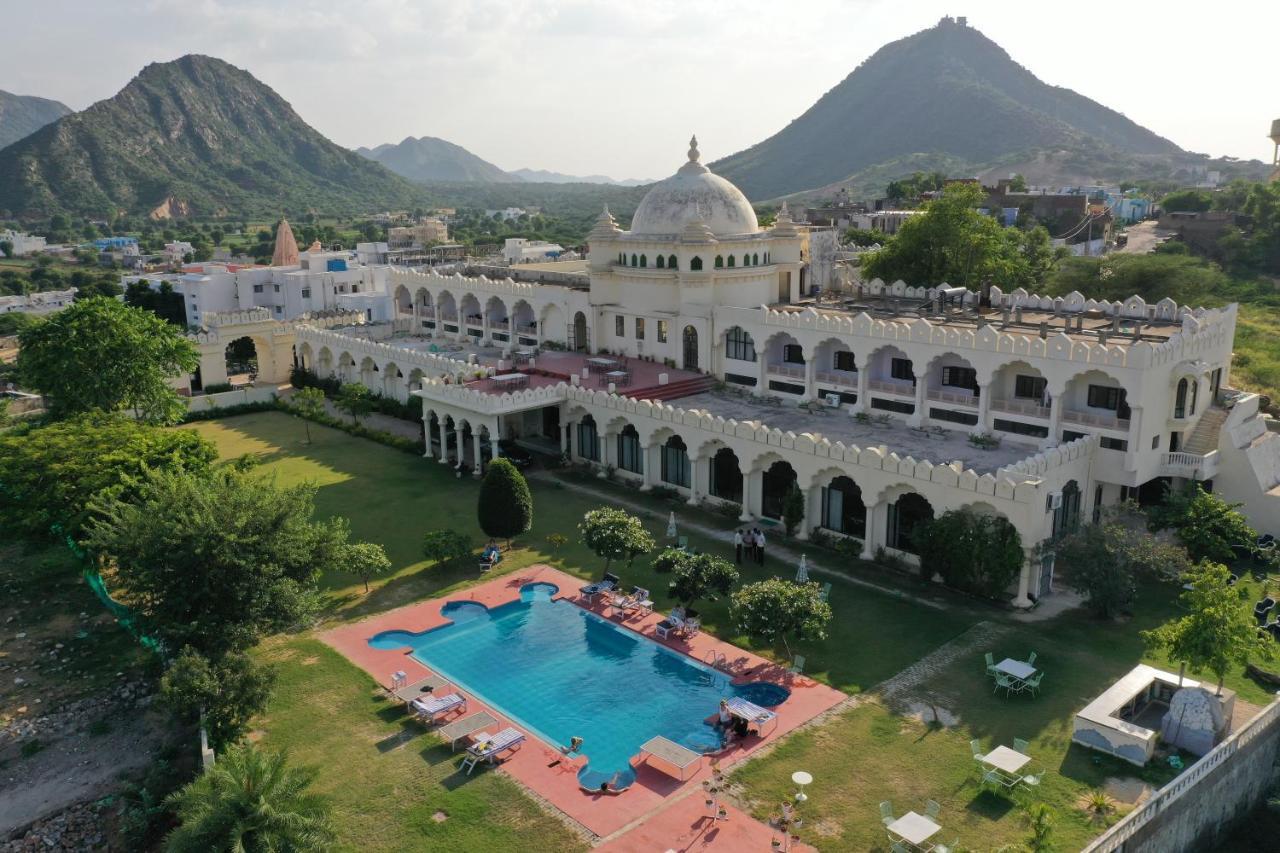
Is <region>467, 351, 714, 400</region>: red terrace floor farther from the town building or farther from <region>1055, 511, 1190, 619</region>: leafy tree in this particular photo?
<region>1055, 511, 1190, 619</region>: leafy tree

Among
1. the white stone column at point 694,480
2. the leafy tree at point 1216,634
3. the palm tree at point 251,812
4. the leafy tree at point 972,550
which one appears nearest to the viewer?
the palm tree at point 251,812

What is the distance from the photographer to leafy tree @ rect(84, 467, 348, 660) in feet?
74.6

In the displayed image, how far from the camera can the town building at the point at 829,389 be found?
104ft

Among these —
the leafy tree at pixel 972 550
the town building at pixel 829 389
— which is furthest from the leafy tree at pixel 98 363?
the leafy tree at pixel 972 550

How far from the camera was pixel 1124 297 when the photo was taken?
197ft

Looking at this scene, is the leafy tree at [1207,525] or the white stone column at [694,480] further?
the white stone column at [694,480]

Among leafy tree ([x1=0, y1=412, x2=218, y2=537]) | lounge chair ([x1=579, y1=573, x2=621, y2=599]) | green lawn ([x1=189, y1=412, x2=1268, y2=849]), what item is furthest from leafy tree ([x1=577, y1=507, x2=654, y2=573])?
leafy tree ([x1=0, y1=412, x2=218, y2=537])

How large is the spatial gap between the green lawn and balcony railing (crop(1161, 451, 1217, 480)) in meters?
5.64

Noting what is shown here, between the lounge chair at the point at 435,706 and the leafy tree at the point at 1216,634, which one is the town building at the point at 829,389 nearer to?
the leafy tree at the point at 1216,634

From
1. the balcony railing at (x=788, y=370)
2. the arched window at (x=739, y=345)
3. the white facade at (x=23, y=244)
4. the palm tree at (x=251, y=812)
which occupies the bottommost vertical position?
the palm tree at (x=251, y=812)

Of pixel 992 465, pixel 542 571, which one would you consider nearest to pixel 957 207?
pixel 992 465

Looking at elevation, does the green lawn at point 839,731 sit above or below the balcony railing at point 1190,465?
below

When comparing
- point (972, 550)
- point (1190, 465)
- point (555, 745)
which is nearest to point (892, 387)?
point (1190, 465)

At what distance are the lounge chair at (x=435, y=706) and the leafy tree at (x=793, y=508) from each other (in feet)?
48.4
